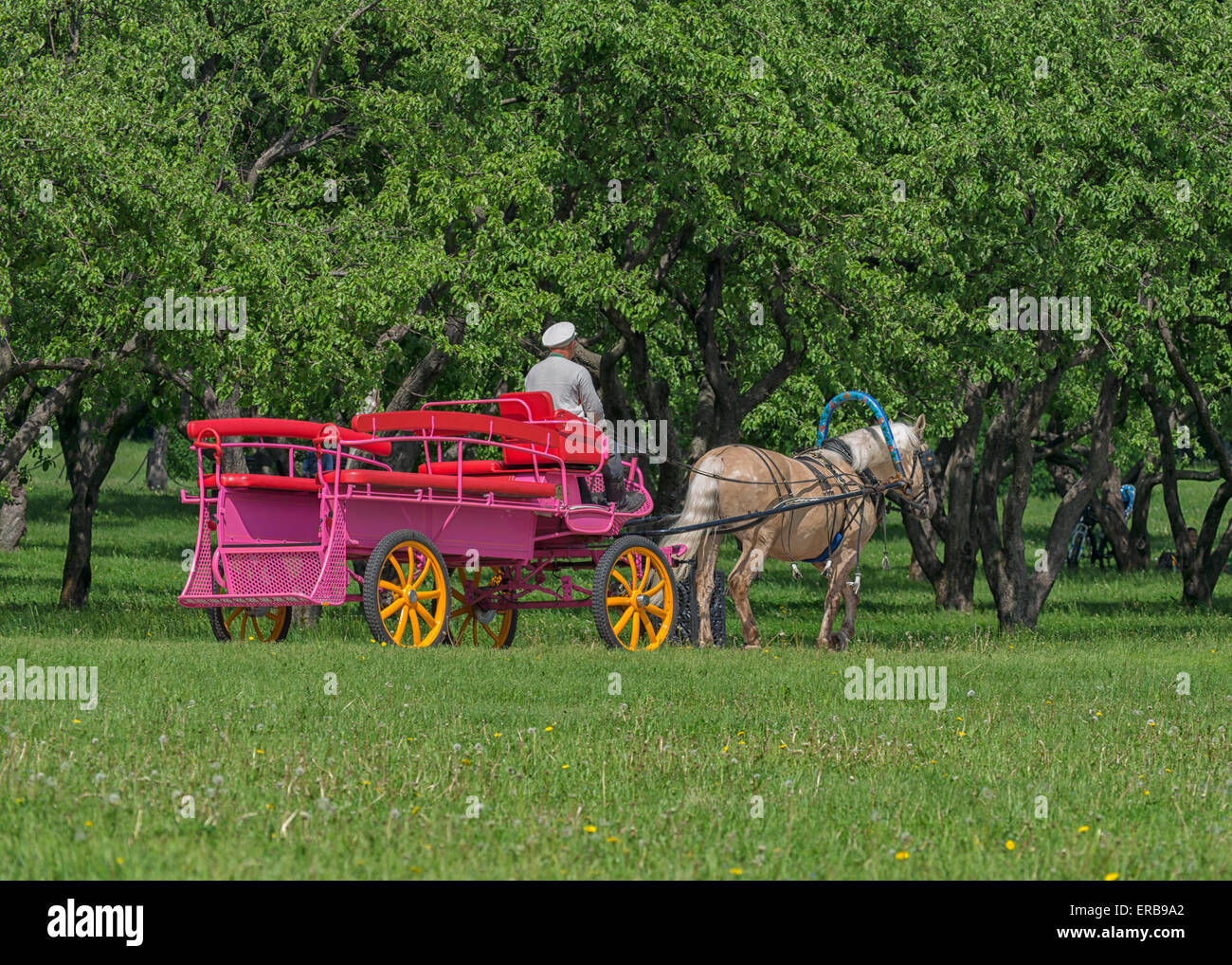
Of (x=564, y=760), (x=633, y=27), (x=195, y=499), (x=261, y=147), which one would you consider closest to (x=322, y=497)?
(x=195, y=499)

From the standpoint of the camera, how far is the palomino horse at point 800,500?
53.0 feet

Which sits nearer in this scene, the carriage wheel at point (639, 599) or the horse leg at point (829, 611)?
the carriage wheel at point (639, 599)

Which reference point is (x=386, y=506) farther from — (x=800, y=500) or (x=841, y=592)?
(x=841, y=592)

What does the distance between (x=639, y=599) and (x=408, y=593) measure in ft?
7.91

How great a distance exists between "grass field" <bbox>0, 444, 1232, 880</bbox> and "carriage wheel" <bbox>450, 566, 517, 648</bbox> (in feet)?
3.13

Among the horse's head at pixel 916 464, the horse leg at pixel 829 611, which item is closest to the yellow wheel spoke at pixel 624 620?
the horse leg at pixel 829 611

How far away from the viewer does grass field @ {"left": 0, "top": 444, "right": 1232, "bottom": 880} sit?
21.6 ft

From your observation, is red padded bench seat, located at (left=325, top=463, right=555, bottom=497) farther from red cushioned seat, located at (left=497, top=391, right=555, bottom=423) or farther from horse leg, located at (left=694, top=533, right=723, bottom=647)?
horse leg, located at (left=694, top=533, right=723, bottom=647)

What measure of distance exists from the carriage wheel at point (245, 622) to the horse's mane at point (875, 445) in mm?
6018

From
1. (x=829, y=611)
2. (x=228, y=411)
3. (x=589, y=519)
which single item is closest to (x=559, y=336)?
(x=589, y=519)

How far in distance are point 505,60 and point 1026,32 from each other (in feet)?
23.9

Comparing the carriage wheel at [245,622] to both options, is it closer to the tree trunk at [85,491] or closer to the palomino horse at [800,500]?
the palomino horse at [800,500]

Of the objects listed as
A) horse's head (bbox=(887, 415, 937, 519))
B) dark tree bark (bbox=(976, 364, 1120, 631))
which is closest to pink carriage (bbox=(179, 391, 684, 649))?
horse's head (bbox=(887, 415, 937, 519))
